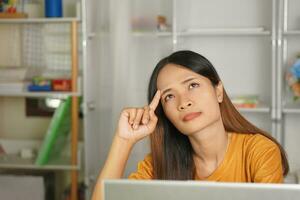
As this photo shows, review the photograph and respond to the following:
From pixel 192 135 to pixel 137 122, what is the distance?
147 millimetres

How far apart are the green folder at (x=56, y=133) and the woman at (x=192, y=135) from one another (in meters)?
1.34

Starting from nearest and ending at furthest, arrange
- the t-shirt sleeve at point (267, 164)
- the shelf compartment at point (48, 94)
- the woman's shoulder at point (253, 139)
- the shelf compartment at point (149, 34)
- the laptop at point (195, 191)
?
the laptop at point (195, 191)
the t-shirt sleeve at point (267, 164)
the woman's shoulder at point (253, 139)
the shelf compartment at point (149, 34)
the shelf compartment at point (48, 94)

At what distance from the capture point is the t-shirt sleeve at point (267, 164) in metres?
1.20

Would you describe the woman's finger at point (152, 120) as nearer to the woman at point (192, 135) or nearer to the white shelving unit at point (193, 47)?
the woman at point (192, 135)

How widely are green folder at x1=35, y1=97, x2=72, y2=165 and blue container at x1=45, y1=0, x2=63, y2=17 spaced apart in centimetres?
47

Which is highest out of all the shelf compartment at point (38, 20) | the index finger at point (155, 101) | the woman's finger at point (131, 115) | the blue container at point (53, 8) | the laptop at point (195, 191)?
the blue container at point (53, 8)

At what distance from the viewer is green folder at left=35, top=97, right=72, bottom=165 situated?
2.67 metres

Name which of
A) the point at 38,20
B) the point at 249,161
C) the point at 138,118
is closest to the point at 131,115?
the point at 138,118

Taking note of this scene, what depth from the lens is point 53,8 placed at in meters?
2.72

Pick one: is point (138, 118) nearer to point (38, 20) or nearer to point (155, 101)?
point (155, 101)

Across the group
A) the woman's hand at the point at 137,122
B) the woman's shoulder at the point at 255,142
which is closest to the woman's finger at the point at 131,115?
the woman's hand at the point at 137,122

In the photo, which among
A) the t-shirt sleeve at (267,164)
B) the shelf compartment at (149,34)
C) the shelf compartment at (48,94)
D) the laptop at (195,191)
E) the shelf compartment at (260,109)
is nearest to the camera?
the laptop at (195,191)

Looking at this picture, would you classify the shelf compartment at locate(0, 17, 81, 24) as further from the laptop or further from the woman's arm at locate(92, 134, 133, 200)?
the laptop

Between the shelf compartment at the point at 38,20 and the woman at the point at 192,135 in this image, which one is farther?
the shelf compartment at the point at 38,20
